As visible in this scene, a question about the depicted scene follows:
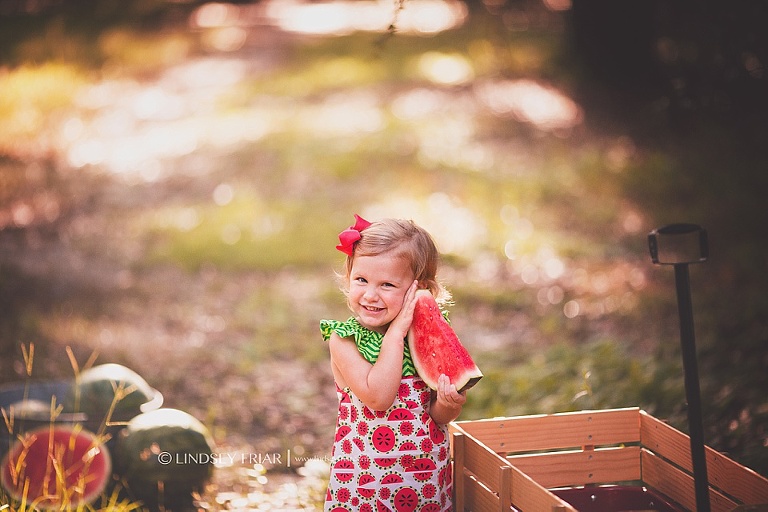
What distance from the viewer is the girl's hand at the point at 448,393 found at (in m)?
2.98

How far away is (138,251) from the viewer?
10047 mm

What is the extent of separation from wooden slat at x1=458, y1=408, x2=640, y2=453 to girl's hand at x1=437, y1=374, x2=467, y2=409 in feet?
1.51

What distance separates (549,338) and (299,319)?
2.24 m

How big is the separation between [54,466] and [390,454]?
201 cm

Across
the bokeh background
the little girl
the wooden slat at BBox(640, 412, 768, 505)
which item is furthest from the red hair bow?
the wooden slat at BBox(640, 412, 768, 505)

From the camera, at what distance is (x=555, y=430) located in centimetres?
355

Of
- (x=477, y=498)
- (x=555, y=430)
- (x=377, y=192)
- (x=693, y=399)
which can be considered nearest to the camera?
(x=693, y=399)

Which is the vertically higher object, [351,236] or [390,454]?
[351,236]

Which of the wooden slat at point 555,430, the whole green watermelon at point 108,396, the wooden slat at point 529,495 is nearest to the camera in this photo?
the wooden slat at point 529,495

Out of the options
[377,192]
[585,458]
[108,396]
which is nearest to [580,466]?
[585,458]

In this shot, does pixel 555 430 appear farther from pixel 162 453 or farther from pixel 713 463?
pixel 162 453

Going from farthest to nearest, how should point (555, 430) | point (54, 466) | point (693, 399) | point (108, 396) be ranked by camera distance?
1. point (108, 396)
2. point (54, 466)
3. point (555, 430)
4. point (693, 399)

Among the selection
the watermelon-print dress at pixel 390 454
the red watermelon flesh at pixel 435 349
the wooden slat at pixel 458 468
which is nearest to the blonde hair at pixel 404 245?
the red watermelon flesh at pixel 435 349

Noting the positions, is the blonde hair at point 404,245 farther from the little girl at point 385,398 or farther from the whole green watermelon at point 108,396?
the whole green watermelon at point 108,396
